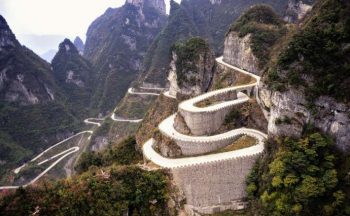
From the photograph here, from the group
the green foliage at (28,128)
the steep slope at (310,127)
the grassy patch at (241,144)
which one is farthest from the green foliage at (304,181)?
the green foliage at (28,128)

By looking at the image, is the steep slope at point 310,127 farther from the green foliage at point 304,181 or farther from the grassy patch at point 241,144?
the grassy patch at point 241,144

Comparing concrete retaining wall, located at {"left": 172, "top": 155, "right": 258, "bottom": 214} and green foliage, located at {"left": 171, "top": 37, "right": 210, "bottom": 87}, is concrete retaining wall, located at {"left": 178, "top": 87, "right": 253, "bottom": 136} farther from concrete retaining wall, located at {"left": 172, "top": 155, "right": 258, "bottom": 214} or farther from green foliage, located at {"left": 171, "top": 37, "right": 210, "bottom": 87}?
green foliage, located at {"left": 171, "top": 37, "right": 210, "bottom": 87}

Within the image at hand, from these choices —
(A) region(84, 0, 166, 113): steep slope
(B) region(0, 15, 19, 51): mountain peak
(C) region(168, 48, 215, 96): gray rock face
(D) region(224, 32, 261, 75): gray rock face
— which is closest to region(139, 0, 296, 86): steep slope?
(A) region(84, 0, 166, 113): steep slope

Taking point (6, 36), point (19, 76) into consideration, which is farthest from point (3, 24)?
point (19, 76)

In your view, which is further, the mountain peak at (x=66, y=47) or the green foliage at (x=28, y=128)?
the mountain peak at (x=66, y=47)

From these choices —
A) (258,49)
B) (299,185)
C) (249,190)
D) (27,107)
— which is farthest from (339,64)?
(27,107)

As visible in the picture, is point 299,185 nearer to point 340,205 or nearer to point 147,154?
point 340,205

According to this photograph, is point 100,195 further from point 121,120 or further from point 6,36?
point 6,36
